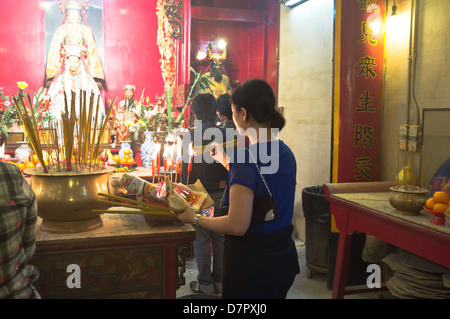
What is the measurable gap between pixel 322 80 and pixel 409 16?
967 mm

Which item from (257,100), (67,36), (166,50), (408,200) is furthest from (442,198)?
(67,36)

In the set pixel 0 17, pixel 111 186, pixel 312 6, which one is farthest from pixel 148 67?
pixel 111 186

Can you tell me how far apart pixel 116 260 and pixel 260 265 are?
1.74 feet

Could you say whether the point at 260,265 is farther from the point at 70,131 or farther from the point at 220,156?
the point at 70,131

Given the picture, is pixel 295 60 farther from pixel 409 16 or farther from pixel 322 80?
pixel 409 16

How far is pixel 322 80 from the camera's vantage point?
393 centimetres

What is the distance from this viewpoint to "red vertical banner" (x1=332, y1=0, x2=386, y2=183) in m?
3.25

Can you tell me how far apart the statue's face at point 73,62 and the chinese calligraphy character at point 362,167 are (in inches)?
141

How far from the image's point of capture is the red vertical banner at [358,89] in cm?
325

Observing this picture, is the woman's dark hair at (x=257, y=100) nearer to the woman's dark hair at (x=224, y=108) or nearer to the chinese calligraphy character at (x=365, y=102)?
the woman's dark hair at (x=224, y=108)

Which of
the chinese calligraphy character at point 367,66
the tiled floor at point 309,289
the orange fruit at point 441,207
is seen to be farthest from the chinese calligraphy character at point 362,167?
the orange fruit at point 441,207

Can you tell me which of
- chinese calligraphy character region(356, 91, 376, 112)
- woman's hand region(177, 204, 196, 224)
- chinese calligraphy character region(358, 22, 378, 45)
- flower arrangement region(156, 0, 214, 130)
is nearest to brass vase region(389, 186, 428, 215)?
chinese calligraphy character region(356, 91, 376, 112)
